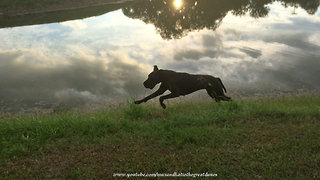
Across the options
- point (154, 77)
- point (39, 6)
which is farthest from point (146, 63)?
point (39, 6)

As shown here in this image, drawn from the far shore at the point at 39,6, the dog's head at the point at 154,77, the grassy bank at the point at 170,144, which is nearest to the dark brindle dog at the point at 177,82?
the dog's head at the point at 154,77

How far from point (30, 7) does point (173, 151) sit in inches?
1714

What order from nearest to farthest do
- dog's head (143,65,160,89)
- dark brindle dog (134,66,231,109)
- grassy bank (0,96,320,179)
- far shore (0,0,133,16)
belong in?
grassy bank (0,96,320,179)
dark brindle dog (134,66,231,109)
dog's head (143,65,160,89)
far shore (0,0,133,16)

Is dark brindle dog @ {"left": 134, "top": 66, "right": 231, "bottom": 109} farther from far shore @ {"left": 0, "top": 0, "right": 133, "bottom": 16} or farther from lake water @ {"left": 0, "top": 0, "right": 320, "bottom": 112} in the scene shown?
far shore @ {"left": 0, "top": 0, "right": 133, "bottom": 16}

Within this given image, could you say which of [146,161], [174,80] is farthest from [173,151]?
[174,80]

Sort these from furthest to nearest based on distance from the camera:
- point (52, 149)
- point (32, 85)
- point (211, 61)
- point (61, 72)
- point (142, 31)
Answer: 1. point (142, 31)
2. point (211, 61)
3. point (61, 72)
4. point (32, 85)
5. point (52, 149)

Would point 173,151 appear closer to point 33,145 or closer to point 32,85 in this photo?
point 33,145


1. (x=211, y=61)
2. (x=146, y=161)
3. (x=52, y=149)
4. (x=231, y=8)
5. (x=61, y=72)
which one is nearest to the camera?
(x=146, y=161)

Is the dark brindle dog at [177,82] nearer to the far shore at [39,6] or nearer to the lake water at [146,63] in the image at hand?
the lake water at [146,63]

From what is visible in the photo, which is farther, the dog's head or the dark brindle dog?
the dog's head

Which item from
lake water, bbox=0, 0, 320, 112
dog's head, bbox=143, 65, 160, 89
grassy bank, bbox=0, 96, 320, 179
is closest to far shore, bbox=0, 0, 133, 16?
lake water, bbox=0, 0, 320, 112

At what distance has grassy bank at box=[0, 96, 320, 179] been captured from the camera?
668 centimetres

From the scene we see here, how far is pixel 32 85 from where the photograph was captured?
17906 mm

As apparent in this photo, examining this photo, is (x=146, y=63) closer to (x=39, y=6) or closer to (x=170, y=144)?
(x=170, y=144)
